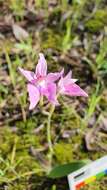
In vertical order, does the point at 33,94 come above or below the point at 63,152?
below

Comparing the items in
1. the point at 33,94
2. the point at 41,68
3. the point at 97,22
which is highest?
the point at 97,22

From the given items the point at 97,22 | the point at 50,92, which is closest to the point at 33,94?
the point at 50,92

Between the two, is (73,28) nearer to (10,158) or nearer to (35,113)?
(35,113)

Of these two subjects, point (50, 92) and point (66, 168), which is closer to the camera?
point (50, 92)

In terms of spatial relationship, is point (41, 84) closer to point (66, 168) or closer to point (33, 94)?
point (33, 94)

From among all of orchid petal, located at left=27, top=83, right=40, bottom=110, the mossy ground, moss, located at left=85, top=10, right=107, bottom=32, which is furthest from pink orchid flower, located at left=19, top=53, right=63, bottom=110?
moss, located at left=85, top=10, right=107, bottom=32

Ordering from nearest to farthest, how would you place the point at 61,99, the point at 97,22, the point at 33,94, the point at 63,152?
the point at 33,94, the point at 63,152, the point at 61,99, the point at 97,22

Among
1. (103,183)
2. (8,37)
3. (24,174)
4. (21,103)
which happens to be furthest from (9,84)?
(103,183)
